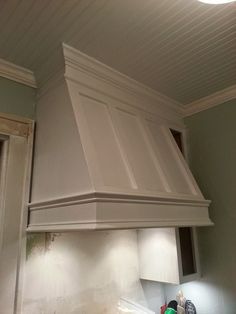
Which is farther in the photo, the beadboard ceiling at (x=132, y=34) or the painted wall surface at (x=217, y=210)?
the painted wall surface at (x=217, y=210)

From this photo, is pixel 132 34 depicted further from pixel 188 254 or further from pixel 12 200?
pixel 188 254

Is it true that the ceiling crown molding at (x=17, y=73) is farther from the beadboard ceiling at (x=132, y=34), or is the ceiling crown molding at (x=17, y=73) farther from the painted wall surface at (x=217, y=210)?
the painted wall surface at (x=217, y=210)

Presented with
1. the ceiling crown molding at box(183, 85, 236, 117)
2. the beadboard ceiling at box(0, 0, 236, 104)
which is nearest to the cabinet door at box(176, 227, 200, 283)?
the ceiling crown molding at box(183, 85, 236, 117)

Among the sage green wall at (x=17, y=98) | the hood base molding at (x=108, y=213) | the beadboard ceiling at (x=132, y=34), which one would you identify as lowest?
the hood base molding at (x=108, y=213)

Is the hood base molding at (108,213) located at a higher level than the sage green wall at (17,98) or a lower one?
lower

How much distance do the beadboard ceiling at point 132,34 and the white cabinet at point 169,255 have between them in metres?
1.01

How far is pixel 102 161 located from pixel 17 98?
26.6 inches

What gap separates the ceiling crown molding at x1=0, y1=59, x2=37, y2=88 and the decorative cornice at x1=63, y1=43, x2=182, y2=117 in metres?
0.31

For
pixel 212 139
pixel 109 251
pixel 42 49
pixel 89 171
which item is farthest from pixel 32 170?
pixel 212 139

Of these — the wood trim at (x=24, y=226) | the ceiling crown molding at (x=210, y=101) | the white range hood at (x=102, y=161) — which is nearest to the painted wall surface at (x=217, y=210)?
the ceiling crown molding at (x=210, y=101)

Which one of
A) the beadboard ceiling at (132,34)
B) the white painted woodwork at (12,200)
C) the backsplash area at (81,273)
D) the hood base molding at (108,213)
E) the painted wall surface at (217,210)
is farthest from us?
the painted wall surface at (217,210)

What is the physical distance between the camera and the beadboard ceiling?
3.44 ft

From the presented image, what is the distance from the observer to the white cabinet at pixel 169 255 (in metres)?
1.54

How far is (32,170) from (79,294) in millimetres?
763
